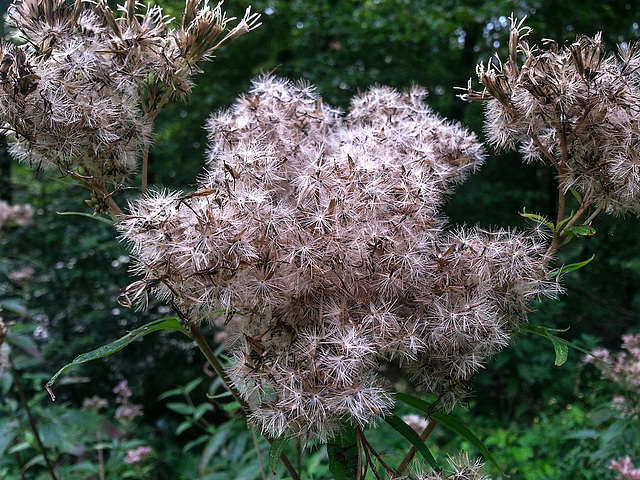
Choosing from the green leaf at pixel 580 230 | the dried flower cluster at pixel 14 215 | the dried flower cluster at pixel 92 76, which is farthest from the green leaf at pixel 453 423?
the dried flower cluster at pixel 14 215

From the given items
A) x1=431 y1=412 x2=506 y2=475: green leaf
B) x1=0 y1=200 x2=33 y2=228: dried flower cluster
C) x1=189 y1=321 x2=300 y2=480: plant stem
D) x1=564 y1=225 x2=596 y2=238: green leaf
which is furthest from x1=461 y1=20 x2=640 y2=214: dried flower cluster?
x1=0 y1=200 x2=33 y2=228: dried flower cluster

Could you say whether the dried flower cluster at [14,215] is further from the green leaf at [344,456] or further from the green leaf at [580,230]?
the green leaf at [580,230]

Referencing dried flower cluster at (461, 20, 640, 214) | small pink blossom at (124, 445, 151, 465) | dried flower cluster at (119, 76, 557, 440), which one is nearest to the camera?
dried flower cluster at (119, 76, 557, 440)

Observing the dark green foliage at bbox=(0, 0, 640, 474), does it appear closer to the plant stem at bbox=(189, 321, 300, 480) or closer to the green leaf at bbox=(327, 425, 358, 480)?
the plant stem at bbox=(189, 321, 300, 480)

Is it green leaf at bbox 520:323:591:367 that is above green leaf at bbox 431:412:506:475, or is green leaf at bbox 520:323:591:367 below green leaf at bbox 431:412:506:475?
above

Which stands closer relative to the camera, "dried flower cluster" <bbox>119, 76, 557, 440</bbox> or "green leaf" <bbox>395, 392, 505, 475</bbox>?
"dried flower cluster" <bbox>119, 76, 557, 440</bbox>

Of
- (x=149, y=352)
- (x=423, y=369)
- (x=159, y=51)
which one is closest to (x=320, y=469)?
(x=423, y=369)
